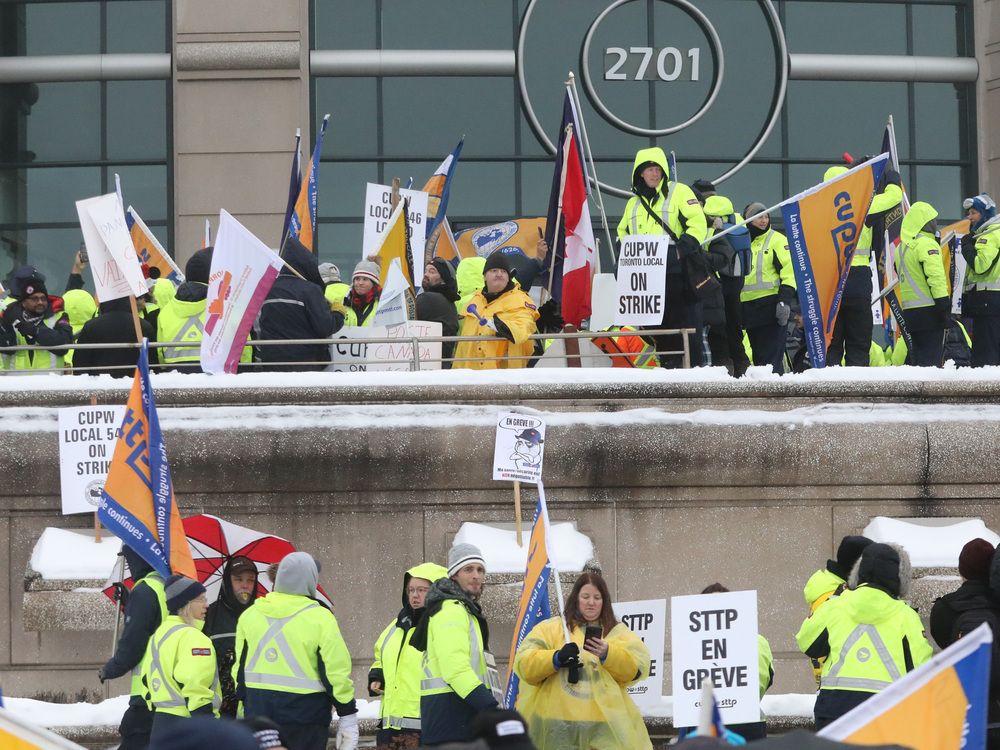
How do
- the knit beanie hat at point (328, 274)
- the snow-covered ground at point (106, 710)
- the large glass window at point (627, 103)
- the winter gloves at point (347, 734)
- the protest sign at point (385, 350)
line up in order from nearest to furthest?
the winter gloves at point (347, 734) < the snow-covered ground at point (106, 710) < the protest sign at point (385, 350) < the knit beanie hat at point (328, 274) < the large glass window at point (627, 103)

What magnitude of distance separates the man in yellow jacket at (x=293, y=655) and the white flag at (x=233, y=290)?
421 cm

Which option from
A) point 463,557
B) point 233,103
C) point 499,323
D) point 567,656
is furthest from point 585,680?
point 233,103

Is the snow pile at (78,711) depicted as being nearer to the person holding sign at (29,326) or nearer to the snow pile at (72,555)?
the snow pile at (72,555)

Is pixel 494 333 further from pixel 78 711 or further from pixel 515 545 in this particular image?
pixel 78 711

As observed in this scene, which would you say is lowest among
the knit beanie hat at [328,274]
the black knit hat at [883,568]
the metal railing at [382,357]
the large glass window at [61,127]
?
the black knit hat at [883,568]

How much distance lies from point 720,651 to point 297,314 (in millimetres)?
5739

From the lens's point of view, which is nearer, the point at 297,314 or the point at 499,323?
the point at 499,323

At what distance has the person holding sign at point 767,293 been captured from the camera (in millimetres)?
15195

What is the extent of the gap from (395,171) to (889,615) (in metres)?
17.2

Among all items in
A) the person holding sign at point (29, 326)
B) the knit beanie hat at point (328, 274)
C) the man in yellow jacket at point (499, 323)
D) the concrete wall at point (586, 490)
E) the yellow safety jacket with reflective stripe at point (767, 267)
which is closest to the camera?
the concrete wall at point (586, 490)

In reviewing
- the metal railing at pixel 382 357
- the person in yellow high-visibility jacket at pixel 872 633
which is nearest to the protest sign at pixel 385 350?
the metal railing at pixel 382 357

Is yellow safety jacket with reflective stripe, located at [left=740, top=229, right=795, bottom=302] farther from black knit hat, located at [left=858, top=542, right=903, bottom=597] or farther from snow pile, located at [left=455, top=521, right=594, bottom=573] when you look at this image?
black knit hat, located at [left=858, top=542, right=903, bottom=597]

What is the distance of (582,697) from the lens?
31.0 ft

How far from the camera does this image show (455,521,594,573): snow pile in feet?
42.2
